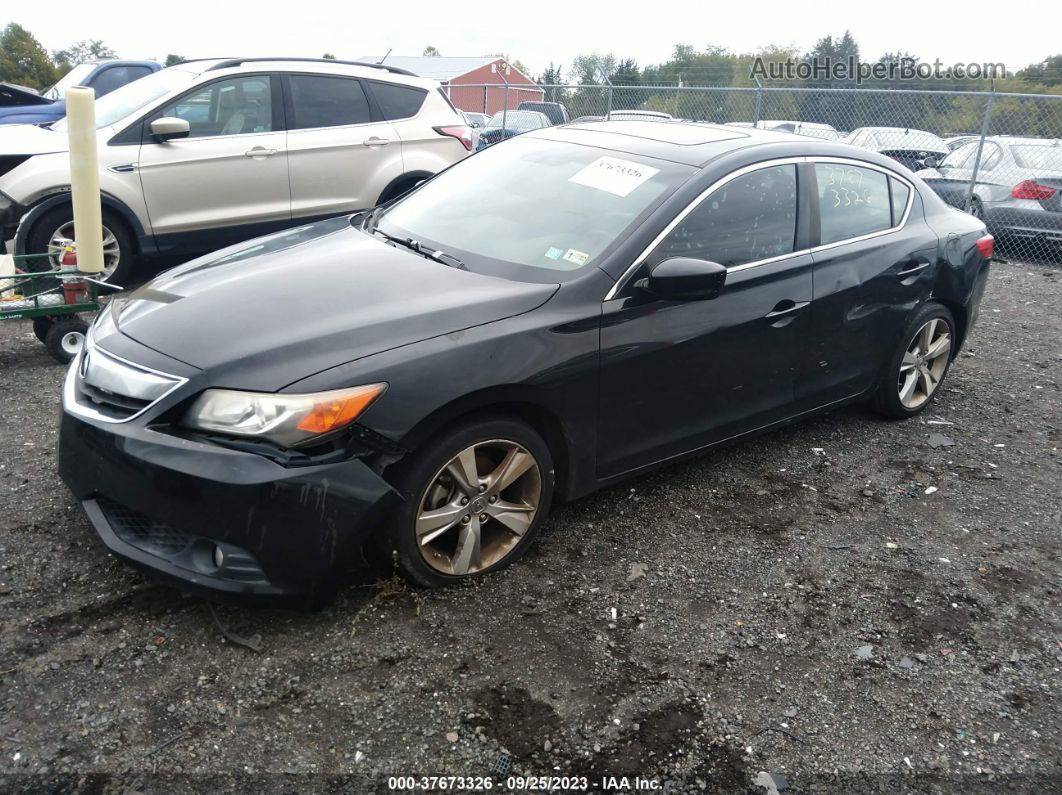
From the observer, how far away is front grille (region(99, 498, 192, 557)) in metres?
2.88

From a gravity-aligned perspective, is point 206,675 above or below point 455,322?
below

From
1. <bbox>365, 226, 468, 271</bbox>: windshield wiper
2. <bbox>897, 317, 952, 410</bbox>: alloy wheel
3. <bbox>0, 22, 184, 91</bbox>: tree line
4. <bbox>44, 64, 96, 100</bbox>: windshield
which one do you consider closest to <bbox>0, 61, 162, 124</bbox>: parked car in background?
<bbox>44, 64, 96, 100</bbox>: windshield

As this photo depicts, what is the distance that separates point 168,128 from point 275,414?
489 centimetres

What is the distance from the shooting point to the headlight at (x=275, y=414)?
2.78 meters

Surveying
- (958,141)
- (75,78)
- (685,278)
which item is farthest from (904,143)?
(75,78)

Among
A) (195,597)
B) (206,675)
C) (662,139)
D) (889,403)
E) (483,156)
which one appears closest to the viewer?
(206,675)

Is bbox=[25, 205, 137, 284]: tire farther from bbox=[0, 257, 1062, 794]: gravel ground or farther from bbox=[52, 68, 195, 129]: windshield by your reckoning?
bbox=[0, 257, 1062, 794]: gravel ground

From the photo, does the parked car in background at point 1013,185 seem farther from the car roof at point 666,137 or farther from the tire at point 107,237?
the tire at point 107,237

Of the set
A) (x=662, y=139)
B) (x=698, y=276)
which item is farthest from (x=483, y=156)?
(x=698, y=276)

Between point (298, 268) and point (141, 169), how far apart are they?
4.03 m

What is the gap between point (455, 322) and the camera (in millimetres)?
3148

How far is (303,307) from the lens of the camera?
320 cm

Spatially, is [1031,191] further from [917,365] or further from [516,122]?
[516,122]

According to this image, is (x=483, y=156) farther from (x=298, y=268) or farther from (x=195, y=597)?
(x=195, y=597)
